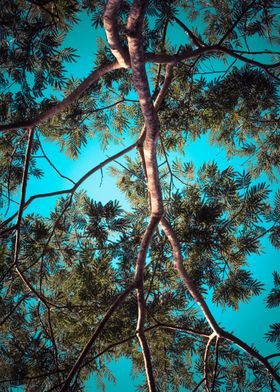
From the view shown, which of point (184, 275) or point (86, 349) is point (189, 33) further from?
point (86, 349)

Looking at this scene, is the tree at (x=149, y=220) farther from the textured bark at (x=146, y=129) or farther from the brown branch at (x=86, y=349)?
the brown branch at (x=86, y=349)

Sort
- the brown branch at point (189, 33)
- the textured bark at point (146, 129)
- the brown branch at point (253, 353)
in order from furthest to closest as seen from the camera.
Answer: the brown branch at point (189, 33)
the brown branch at point (253, 353)
the textured bark at point (146, 129)

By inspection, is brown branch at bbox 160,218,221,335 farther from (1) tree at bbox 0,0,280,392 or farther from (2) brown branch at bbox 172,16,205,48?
(2) brown branch at bbox 172,16,205,48

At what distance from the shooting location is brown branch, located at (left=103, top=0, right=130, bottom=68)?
0.60 m

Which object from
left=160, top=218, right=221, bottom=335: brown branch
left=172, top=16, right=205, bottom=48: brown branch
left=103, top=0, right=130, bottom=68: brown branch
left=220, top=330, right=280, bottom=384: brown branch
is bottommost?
left=220, top=330, right=280, bottom=384: brown branch

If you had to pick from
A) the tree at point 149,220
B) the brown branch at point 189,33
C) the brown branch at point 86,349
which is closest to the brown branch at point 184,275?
the tree at point 149,220

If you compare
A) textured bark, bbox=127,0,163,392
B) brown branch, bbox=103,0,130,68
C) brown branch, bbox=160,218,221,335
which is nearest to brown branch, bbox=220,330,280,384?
brown branch, bbox=160,218,221,335

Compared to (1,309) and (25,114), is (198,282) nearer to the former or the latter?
(1,309)

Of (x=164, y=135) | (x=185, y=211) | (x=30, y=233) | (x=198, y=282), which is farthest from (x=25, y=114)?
(x=198, y=282)

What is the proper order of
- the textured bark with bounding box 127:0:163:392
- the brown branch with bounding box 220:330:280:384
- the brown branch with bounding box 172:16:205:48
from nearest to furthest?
1. the textured bark with bounding box 127:0:163:392
2. the brown branch with bounding box 220:330:280:384
3. the brown branch with bounding box 172:16:205:48

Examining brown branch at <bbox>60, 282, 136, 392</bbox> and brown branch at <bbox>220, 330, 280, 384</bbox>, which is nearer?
brown branch at <bbox>60, 282, 136, 392</bbox>

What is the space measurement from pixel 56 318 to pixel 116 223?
0.42 m

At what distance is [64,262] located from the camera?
48.4 inches

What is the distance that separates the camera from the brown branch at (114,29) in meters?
0.60
